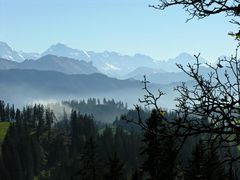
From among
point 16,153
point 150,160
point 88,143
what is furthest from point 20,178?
point 150,160

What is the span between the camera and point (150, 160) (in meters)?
33.8

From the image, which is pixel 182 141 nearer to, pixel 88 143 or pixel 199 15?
pixel 199 15

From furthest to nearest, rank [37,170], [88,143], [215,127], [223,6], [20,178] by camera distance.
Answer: [37,170], [20,178], [88,143], [223,6], [215,127]

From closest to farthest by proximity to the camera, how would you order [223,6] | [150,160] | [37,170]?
[223,6]
[150,160]
[37,170]

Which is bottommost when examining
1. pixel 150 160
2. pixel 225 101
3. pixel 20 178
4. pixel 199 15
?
pixel 20 178

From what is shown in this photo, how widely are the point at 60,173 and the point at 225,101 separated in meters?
176

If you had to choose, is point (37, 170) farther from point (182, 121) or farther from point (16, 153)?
point (182, 121)

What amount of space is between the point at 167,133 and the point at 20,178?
17865cm

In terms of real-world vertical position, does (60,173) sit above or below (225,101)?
below

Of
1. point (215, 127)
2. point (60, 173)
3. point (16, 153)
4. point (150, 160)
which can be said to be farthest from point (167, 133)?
point (16, 153)

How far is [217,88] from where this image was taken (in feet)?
24.0

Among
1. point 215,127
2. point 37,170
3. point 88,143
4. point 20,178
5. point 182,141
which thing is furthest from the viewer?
point 37,170

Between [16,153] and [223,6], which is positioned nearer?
[223,6]

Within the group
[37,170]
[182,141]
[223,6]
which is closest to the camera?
[182,141]
